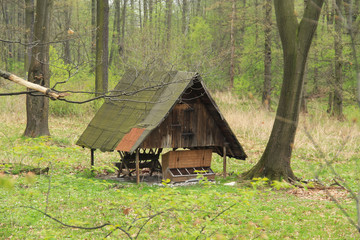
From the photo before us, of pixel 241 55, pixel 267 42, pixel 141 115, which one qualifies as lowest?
pixel 141 115

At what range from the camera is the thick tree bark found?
12.5 metres

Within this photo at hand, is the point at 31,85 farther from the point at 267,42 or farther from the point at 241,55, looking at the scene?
the point at 241,55

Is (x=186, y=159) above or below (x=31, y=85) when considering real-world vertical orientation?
below

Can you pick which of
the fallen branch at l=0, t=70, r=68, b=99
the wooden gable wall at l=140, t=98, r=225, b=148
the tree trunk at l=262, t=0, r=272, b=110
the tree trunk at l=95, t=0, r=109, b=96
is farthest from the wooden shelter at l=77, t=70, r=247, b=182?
the tree trunk at l=262, t=0, r=272, b=110

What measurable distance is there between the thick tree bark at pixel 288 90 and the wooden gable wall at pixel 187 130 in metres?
A: 1.68

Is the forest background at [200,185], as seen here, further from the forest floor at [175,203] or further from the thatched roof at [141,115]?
the thatched roof at [141,115]

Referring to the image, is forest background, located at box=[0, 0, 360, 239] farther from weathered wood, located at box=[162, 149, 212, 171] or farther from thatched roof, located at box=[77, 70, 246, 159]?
weathered wood, located at box=[162, 149, 212, 171]

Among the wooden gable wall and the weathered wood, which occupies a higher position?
the wooden gable wall

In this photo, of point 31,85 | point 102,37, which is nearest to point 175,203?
point 31,85

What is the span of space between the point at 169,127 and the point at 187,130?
0.59 m

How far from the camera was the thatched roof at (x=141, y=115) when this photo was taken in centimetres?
1206

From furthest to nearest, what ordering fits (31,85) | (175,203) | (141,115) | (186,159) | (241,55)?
(241,55) < (186,159) < (141,115) < (175,203) < (31,85)

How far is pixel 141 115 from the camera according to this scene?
12.7 meters

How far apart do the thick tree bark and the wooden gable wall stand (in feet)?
5.51
